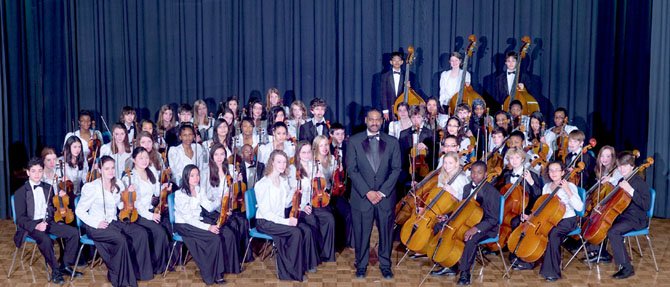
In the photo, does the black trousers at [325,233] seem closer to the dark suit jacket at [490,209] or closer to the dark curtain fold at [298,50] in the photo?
the dark suit jacket at [490,209]

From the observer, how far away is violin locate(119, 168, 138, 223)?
6.04m

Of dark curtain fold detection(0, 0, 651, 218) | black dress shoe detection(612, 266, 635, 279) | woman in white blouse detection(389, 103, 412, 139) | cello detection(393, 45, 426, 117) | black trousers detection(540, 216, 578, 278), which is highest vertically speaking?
dark curtain fold detection(0, 0, 651, 218)

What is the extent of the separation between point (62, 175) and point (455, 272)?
10.5ft

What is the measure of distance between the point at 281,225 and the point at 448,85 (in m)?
3.08

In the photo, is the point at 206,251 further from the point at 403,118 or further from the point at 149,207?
the point at 403,118

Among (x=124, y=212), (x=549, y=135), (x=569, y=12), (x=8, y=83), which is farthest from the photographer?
(x=569, y=12)

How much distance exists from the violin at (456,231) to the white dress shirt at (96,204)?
7.79 ft

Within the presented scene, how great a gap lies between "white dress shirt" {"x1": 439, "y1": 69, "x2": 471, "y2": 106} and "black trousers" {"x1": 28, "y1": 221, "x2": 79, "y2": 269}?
4.05 meters

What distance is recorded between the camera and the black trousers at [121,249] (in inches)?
232

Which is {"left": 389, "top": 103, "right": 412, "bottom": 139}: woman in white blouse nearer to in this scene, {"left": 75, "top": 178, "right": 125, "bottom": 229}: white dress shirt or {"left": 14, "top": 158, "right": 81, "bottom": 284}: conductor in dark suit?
{"left": 75, "top": 178, "right": 125, "bottom": 229}: white dress shirt

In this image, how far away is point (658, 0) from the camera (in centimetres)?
777

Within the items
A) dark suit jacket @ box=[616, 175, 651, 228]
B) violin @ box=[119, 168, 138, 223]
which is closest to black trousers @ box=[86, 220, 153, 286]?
violin @ box=[119, 168, 138, 223]

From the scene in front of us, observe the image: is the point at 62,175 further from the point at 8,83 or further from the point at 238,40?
the point at 238,40

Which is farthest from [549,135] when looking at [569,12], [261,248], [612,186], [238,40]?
[238,40]
